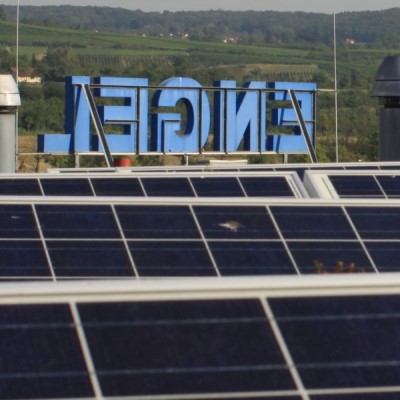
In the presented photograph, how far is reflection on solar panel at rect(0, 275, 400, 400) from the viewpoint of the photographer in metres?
4.52

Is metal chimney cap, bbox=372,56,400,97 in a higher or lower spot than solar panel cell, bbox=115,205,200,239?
higher

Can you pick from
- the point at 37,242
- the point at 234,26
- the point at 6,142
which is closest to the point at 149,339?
the point at 37,242

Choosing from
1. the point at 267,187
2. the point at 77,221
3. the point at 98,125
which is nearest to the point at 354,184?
the point at 267,187

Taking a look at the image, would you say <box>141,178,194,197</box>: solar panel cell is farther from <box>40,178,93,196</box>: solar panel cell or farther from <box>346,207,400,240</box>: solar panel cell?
<box>346,207,400,240</box>: solar panel cell

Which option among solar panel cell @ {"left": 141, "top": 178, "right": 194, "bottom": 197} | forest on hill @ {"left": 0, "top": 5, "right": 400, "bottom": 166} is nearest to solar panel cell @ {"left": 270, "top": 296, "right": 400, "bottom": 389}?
solar panel cell @ {"left": 141, "top": 178, "right": 194, "bottom": 197}

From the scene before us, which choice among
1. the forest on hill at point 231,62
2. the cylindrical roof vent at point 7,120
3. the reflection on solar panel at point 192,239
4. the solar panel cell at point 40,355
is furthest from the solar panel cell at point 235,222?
Result: the forest on hill at point 231,62

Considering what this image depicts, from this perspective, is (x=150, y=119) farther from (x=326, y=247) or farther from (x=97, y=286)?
(x=97, y=286)

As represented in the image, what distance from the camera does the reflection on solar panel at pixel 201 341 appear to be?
4.52 meters

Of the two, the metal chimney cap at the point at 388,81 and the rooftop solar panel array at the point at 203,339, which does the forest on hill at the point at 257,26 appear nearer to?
the metal chimney cap at the point at 388,81

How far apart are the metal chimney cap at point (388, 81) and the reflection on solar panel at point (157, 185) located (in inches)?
347

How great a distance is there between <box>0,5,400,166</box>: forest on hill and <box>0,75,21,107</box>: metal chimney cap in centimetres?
1766

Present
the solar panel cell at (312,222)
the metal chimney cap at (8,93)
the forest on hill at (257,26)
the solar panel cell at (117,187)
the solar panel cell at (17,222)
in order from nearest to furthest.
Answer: the solar panel cell at (17,222) → the solar panel cell at (312,222) → the solar panel cell at (117,187) → the metal chimney cap at (8,93) → the forest on hill at (257,26)

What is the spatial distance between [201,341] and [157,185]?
9.22 meters

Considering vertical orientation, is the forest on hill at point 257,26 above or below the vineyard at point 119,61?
above
